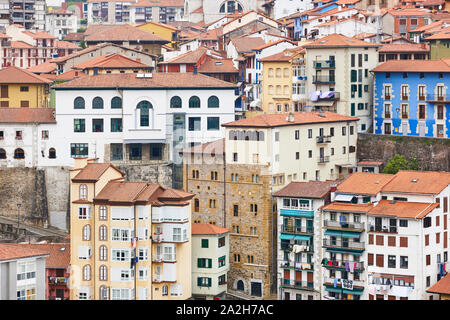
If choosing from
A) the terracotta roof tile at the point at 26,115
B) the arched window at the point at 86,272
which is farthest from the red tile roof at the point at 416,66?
the arched window at the point at 86,272

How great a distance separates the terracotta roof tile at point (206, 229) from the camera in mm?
76244

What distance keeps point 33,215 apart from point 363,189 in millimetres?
24968

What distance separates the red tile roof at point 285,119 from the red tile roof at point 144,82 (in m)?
7.77

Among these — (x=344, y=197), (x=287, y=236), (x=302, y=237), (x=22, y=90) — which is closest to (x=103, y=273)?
(x=287, y=236)

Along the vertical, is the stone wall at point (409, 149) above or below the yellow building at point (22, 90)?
below

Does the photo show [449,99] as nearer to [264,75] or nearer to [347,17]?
[264,75]

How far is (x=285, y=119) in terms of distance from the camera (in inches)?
3201

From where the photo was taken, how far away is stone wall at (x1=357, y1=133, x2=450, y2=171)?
81.8 meters

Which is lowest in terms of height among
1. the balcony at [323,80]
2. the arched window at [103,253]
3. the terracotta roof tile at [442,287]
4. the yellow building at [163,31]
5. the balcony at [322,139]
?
the terracotta roof tile at [442,287]

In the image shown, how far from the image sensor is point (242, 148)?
79.5 meters

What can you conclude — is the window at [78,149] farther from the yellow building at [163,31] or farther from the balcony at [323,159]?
the yellow building at [163,31]

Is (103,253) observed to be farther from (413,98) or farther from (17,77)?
(17,77)

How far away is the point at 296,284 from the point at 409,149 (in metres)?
14.1

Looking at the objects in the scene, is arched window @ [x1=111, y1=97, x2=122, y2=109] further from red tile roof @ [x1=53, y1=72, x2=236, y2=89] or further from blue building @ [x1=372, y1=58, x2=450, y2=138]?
blue building @ [x1=372, y1=58, x2=450, y2=138]
